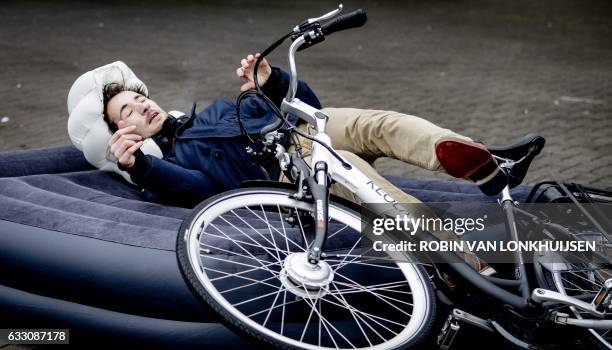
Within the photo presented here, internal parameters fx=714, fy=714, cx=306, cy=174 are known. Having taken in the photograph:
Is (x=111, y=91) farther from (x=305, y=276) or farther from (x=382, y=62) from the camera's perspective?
(x=382, y=62)

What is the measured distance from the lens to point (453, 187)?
4.02 meters

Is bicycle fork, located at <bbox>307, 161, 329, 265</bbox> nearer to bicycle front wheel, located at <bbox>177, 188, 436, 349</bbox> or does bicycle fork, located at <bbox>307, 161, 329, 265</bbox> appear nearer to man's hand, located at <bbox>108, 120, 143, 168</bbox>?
bicycle front wheel, located at <bbox>177, 188, 436, 349</bbox>

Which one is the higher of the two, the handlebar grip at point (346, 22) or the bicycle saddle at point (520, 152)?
the handlebar grip at point (346, 22)

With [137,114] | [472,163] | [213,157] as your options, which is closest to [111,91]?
[137,114]

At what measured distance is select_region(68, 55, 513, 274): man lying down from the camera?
2715 millimetres

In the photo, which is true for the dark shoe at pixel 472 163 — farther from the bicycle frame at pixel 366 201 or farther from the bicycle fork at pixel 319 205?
the bicycle fork at pixel 319 205

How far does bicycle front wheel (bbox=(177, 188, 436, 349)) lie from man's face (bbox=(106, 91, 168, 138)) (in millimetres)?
1106

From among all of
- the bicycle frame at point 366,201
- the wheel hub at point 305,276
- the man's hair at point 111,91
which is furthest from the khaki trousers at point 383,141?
the man's hair at point 111,91

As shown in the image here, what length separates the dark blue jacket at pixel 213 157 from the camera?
11.5 ft

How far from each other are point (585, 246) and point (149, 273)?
5.47ft

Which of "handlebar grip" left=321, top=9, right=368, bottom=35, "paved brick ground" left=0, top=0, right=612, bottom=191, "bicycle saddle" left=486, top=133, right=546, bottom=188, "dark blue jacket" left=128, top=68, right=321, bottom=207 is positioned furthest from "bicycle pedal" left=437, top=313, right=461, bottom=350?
"paved brick ground" left=0, top=0, right=612, bottom=191

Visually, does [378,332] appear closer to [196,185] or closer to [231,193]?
[231,193]

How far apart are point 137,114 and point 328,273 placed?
6.03ft

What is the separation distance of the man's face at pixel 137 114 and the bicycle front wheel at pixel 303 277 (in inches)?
43.5
